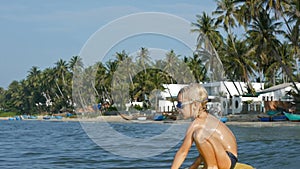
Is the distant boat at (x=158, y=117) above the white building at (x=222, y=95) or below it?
below

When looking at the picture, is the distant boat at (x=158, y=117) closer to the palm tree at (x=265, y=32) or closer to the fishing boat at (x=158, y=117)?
the fishing boat at (x=158, y=117)

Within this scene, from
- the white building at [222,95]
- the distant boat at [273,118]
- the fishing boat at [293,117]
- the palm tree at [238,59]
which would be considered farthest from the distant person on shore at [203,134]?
the palm tree at [238,59]

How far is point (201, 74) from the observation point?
61469mm

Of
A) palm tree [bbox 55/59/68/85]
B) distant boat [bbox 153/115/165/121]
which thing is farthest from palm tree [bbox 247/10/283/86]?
palm tree [bbox 55/59/68/85]

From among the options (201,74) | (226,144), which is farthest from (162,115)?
(226,144)

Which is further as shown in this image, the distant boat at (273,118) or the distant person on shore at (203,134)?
the distant boat at (273,118)

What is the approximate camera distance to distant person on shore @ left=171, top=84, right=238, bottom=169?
15.5 ft

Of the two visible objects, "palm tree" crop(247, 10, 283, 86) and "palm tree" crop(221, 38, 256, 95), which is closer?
"palm tree" crop(247, 10, 283, 86)

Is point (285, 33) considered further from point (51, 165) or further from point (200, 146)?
point (200, 146)

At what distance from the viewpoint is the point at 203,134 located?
4.79 meters

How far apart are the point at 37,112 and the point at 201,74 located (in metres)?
67.8

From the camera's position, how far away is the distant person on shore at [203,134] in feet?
15.5

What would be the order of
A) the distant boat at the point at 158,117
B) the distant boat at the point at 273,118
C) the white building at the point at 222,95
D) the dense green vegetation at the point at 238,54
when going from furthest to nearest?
the distant boat at the point at 158,117 < the white building at the point at 222,95 < the distant boat at the point at 273,118 < the dense green vegetation at the point at 238,54

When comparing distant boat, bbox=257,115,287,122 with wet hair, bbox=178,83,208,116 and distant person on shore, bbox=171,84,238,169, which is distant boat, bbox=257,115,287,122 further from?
wet hair, bbox=178,83,208,116
